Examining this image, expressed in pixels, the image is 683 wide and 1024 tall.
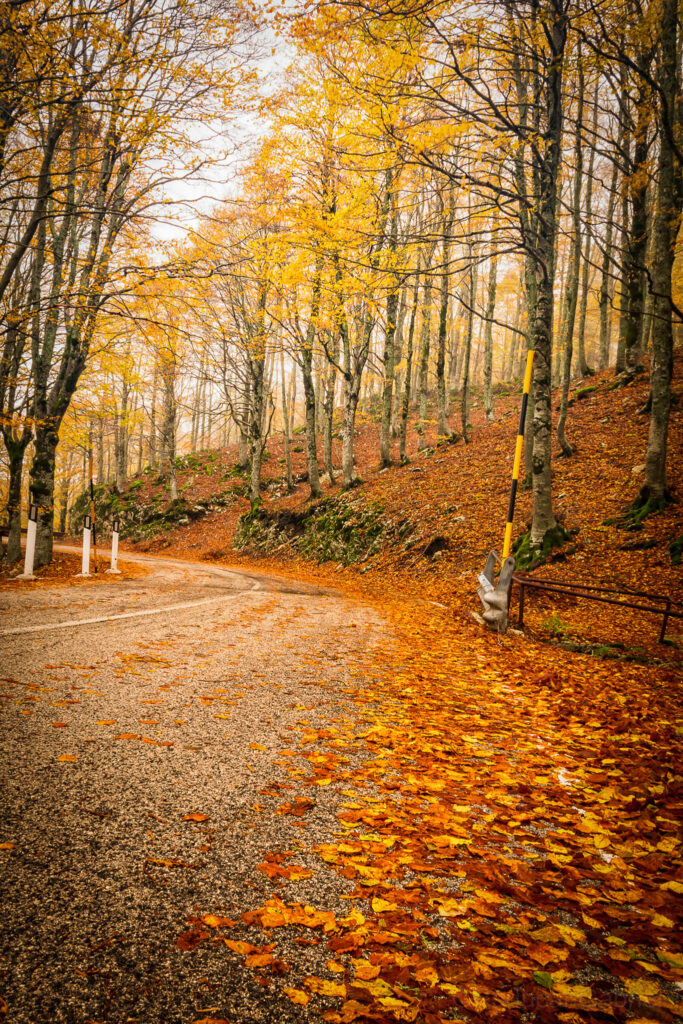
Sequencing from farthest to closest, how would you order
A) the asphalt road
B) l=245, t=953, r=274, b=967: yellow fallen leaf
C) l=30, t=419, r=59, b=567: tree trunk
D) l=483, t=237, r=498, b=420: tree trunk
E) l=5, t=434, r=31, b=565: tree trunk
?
l=483, t=237, r=498, b=420: tree trunk → l=5, t=434, r=31, b=565: tree trunk → l=30, t=419, r=59, b=567: tree trunk → l=245, t=953, r=274, b=967: yellow fallen leaf → the asphalt road

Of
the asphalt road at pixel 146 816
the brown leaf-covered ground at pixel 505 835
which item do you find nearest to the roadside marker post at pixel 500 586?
the brown leaf-covered ground at pixel 505 835

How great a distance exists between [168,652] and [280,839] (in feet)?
9.31

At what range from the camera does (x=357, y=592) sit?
35.8ft

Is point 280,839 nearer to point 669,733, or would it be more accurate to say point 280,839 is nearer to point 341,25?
point 669,733

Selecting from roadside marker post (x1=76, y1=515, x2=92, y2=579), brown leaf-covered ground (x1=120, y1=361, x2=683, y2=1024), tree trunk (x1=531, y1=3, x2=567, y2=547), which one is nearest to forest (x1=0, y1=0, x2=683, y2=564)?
tree trunk (x1=531, y1=3, x2=567, y2=547)

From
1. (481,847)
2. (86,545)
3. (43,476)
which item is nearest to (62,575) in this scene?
(86,545)

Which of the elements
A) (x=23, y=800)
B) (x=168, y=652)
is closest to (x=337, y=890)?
(x=23, y=800)

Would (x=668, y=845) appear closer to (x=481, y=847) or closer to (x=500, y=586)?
(x=481, y=847)

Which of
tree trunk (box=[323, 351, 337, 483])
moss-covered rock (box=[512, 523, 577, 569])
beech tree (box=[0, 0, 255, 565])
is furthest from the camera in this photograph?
tree trunk (box=[323, 351, 337, 483])

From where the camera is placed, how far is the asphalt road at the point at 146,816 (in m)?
1.30

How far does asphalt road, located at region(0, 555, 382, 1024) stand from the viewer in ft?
4.28

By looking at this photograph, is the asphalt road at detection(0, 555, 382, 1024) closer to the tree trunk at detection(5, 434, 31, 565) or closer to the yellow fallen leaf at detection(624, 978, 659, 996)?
the yellow fallen leaf at detection(624, 978, 659, 996)

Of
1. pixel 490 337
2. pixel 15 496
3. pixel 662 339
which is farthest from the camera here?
pixel 490 337

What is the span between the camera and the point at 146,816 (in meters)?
2.06
